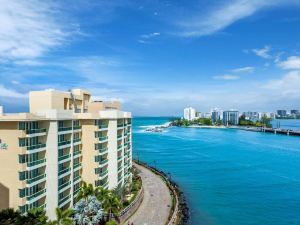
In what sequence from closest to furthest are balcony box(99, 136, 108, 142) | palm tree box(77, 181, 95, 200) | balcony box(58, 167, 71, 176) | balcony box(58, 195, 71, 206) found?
balcony box(58, 195, 71, 206)
balcony box(58, 167, 71, 176)
palm tree box(77, 181, 95, 200)
balcony box(99, 136, 108, 142)

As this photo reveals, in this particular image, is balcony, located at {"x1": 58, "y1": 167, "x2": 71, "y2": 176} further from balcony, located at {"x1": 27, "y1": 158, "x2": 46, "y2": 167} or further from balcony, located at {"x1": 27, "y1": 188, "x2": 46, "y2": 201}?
balcony, located at {"x1": 27, "y1": 158, "x2": 46, "y2": 167}

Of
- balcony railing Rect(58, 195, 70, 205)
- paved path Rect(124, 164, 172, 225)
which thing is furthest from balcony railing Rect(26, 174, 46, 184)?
paved path Rect(124, 164, 172, 225)

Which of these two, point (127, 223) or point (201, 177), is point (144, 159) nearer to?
point (201, 177)

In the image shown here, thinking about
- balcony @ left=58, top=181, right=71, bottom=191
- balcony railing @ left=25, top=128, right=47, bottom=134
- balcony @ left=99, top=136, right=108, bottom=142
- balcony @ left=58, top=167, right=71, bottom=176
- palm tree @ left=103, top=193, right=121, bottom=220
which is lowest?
palm tree @ left=103, top=193, right=121, bottom=220

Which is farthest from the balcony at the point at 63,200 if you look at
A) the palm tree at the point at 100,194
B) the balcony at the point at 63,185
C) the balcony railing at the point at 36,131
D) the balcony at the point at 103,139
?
the balcony at the point at 103,139

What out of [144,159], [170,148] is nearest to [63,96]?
[144,159]

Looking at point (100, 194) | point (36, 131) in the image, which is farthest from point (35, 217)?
point (100, 194)
